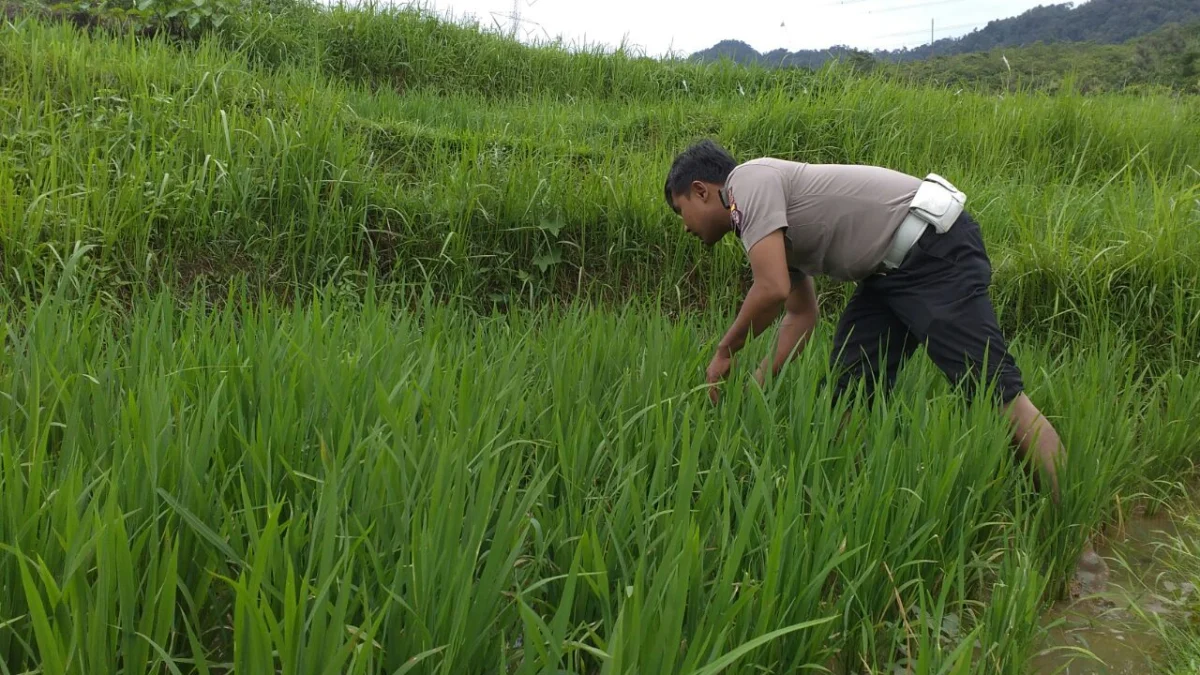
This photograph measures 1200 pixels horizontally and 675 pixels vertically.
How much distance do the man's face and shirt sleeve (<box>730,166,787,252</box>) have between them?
0.30ft

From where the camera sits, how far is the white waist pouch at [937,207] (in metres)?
2.58

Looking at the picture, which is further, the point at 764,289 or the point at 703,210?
the point at 703,210

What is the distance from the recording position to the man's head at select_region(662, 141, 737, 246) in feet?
8.57

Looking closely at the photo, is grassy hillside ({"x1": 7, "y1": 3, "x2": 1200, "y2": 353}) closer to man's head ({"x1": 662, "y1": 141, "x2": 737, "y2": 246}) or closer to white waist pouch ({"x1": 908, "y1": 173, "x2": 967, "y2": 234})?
man's head ({"x1": 662, "y1": 141, "x2": 737, "y2": 246})

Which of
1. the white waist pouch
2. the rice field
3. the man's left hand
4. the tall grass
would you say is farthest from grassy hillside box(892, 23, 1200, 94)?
the tall grass

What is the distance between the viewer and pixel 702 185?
8.50ft

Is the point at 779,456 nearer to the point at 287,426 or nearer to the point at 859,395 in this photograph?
the point at 859,395

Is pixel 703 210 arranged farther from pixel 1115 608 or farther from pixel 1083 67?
pixel 1083 67

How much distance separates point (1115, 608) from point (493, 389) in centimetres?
163

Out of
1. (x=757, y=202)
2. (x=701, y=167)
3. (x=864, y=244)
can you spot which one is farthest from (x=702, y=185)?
(x=864, y=244)

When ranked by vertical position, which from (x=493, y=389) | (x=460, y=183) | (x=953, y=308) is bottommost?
(x=493, y=389)

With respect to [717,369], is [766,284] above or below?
above

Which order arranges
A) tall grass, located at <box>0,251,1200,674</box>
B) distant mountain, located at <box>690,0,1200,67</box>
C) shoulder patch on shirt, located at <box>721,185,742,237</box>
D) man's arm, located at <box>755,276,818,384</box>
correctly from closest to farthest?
tall grass, located at <box>0,251,1200,674</box> → shoulder patch on shirt, located at <box>721,185,742,237</box> → man's arm, located at <box>755,276,818,384</box> → distant mountain, located at <box>690,0,1200,67</box>

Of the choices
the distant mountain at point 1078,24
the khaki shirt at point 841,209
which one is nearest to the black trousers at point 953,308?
the khaki shirt at point 841,209
